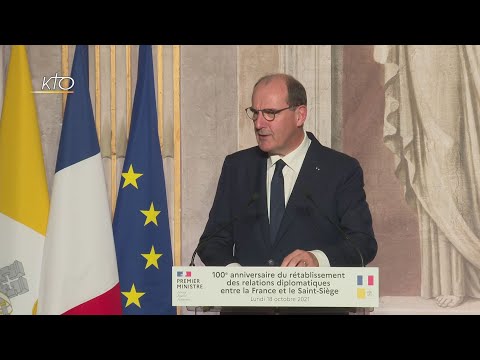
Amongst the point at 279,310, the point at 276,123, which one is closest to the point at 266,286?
the point at 279,310

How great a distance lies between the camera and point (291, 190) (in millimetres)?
5605

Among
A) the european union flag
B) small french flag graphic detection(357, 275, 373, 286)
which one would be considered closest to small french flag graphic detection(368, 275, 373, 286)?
small french flag graphic detection(357, 275, 373, 286)

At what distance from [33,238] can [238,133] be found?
1.46 meters

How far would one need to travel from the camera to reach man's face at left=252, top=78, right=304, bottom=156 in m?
5.57

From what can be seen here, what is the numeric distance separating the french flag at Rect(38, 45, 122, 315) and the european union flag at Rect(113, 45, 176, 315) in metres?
0.09

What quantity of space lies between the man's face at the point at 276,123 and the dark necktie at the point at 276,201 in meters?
0.13

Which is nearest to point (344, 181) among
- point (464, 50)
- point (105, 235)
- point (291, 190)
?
point (291, 190)

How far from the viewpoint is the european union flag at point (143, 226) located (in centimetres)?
597

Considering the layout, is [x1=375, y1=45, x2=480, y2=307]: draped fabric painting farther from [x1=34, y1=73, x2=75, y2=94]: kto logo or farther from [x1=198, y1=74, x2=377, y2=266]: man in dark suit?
[x1=34, y1=73, x2=75, y2=94]: kto logo

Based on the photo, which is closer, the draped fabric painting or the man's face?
the man's face

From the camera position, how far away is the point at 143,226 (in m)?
Result: 5.98

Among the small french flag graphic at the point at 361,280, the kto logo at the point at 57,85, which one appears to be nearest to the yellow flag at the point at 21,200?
the kto logo at the point at 57,85

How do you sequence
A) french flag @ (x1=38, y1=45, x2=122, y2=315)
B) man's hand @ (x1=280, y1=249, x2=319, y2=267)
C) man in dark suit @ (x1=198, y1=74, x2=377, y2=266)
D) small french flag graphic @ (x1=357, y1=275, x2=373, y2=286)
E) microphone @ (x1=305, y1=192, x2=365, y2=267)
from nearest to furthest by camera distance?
small french flag graphic @ (x1=357, y1=275, x2=373, y2=286)
man's hand @ (x1=280, y1=249, x2=319, y2=267)
microphone @ (x1=305, y1=192, x2=365, y2=267)
man in dark suit @ (x1=198, y1=74, x2=377, y2=266)
french flag @ (x1=38, y1=45, x2=122, y2=315)

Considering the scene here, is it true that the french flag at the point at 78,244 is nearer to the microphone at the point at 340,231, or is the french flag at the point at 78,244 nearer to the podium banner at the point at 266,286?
the podium banner at the point at 266,286
